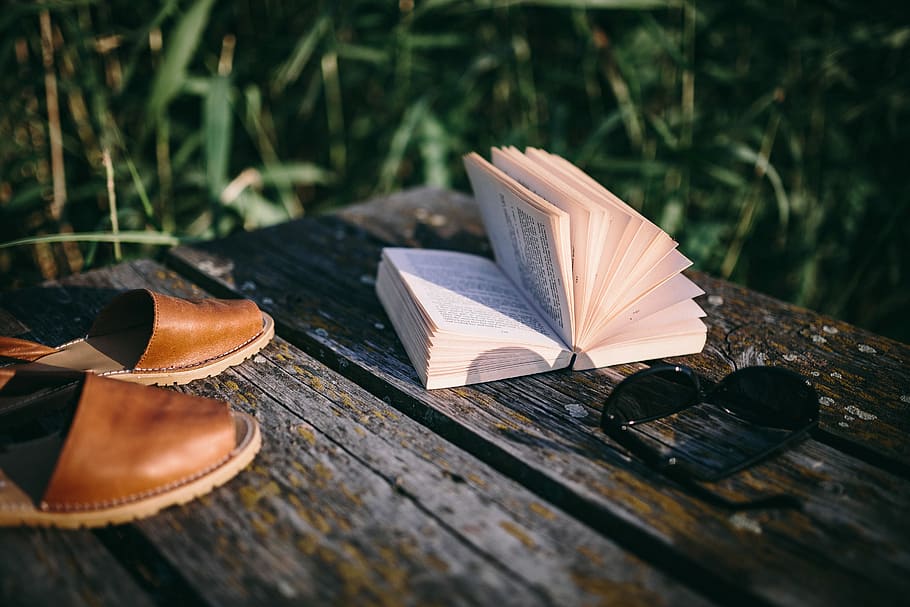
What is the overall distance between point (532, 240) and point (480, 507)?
453mm

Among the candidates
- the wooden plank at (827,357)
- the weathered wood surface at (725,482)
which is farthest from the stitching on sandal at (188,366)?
the wooden plank at (827,357)

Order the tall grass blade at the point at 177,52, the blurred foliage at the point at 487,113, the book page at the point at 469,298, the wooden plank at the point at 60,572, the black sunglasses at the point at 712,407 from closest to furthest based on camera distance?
1. the wooden plank at the point at 60,572
2. the black sunglasses at the point at 712,407
3. the book page at the point at 469,298
4. the tall grass blade at the point at 177,52
5. the blurred foliage at the point at 487,113

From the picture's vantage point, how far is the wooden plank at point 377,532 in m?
0.66

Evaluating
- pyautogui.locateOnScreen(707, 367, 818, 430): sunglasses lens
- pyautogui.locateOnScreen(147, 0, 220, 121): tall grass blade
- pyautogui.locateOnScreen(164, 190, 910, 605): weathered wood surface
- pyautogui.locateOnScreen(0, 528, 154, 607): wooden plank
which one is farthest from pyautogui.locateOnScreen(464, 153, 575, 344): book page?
pyautogui.locateOnScreen(147, 0, 220, 121): tall grass blade

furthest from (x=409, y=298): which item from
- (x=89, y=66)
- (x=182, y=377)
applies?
(x=89, y=66)

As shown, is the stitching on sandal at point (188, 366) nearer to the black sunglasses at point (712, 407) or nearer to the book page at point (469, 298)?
the book page at point (469, 298)

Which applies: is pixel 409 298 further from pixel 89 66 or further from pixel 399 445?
pixel 89 66

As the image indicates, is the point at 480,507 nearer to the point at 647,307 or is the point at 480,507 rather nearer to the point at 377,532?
the point at 377,532

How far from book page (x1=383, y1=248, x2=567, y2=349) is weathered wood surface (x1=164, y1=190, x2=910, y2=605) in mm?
92

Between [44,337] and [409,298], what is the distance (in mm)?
684

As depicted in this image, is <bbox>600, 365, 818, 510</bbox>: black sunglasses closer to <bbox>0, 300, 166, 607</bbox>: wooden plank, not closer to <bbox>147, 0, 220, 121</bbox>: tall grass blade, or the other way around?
<bbox>0, 300, 166, 607</bbox>: wooden plank

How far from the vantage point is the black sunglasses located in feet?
2.80

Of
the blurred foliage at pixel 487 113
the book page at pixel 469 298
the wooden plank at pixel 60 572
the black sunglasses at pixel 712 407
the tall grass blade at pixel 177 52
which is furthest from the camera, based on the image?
the blurred foliage at pixel 487 113

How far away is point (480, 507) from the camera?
77cm
